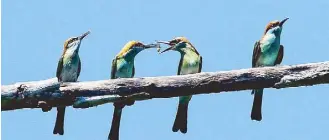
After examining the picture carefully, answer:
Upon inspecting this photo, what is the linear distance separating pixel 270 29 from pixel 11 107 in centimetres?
336

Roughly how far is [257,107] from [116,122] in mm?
1531

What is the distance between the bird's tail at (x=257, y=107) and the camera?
8617 millimetres

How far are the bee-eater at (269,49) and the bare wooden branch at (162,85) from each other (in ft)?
5.45

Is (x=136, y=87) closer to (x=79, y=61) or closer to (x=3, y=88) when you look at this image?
(x=3, y=88)

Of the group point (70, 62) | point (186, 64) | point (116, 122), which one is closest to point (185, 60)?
point (186, 64)

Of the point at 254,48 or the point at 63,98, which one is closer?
the point at 63,98

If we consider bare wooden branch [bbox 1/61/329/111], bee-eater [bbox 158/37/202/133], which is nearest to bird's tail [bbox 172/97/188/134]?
bee-eater [bbox 158/37/202/133]

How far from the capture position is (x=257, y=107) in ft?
28.9

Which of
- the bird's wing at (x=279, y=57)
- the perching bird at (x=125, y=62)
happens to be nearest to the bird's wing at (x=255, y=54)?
the bird's wing at (x=279, y=57)

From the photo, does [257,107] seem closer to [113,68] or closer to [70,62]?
[113,68]

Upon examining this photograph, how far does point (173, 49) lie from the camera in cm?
929

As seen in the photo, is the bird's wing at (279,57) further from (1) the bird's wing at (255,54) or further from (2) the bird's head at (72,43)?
(2) the bird's head at (72,43)

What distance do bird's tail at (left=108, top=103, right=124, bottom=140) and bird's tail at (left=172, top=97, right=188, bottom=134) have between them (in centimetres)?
61

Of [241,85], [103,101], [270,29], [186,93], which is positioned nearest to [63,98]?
[103,101]
